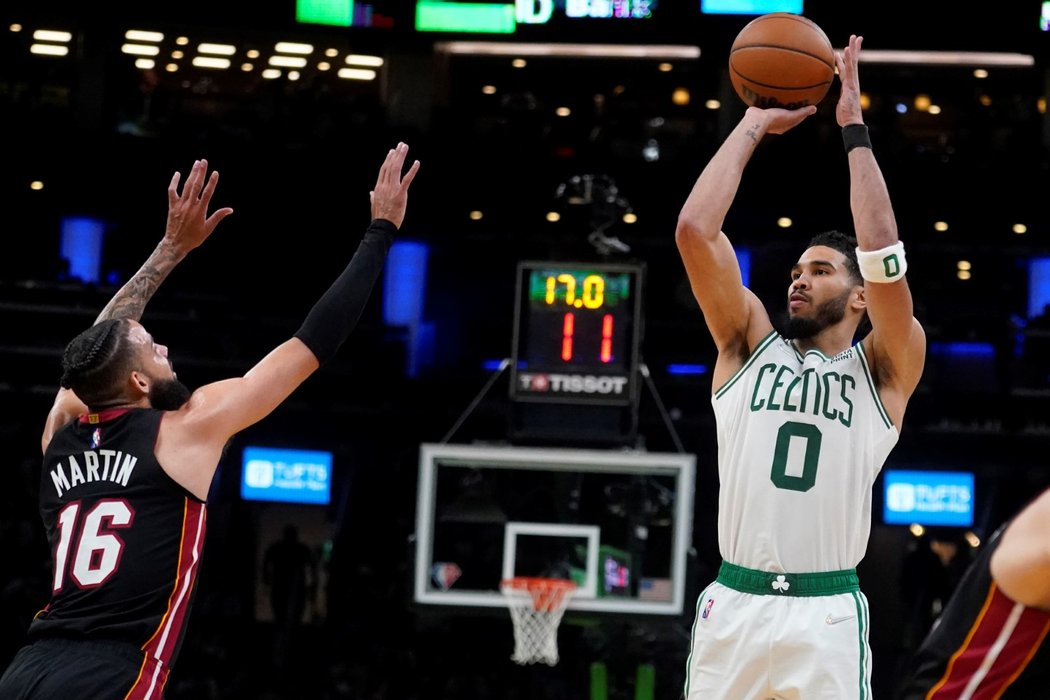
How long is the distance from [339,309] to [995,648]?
2.11m

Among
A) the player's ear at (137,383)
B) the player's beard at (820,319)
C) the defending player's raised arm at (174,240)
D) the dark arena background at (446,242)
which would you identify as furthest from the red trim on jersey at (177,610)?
the dark arena background at (446,242)

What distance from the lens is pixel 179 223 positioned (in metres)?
4.89

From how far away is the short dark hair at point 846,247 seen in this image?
4.62m

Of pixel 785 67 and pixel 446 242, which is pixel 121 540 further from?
pixel 446 242

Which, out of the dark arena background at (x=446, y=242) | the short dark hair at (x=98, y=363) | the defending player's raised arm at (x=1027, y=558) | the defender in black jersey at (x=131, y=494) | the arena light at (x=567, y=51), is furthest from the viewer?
the arena light at (x=567, y=51)

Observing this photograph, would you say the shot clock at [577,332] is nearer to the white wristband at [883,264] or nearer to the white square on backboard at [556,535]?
the white square on backboard at [556,535]

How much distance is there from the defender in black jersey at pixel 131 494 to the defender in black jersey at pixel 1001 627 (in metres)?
1.99

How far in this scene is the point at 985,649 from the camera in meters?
2.84

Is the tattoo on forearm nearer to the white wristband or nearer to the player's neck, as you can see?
the player's neck

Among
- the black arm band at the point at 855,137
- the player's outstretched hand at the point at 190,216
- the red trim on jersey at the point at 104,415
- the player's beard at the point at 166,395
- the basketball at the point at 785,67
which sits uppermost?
the basketball at the point at 785,67

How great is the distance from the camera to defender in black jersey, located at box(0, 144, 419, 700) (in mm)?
3869

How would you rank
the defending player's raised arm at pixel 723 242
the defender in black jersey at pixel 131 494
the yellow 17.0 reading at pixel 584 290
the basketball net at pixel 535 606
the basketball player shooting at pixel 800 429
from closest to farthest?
the defender in black jersey at pixel 131 494 → the basketball player shooting at pixel 800 429 → the defending player's raised arm at pixel 723 242 → the basketball net at pixel 535 606 → the yellow 17.0 reading at pixel 584 290

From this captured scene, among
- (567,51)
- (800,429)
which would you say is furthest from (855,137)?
(567,51)

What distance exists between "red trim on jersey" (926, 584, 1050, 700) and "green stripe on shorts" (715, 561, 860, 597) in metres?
1.31
